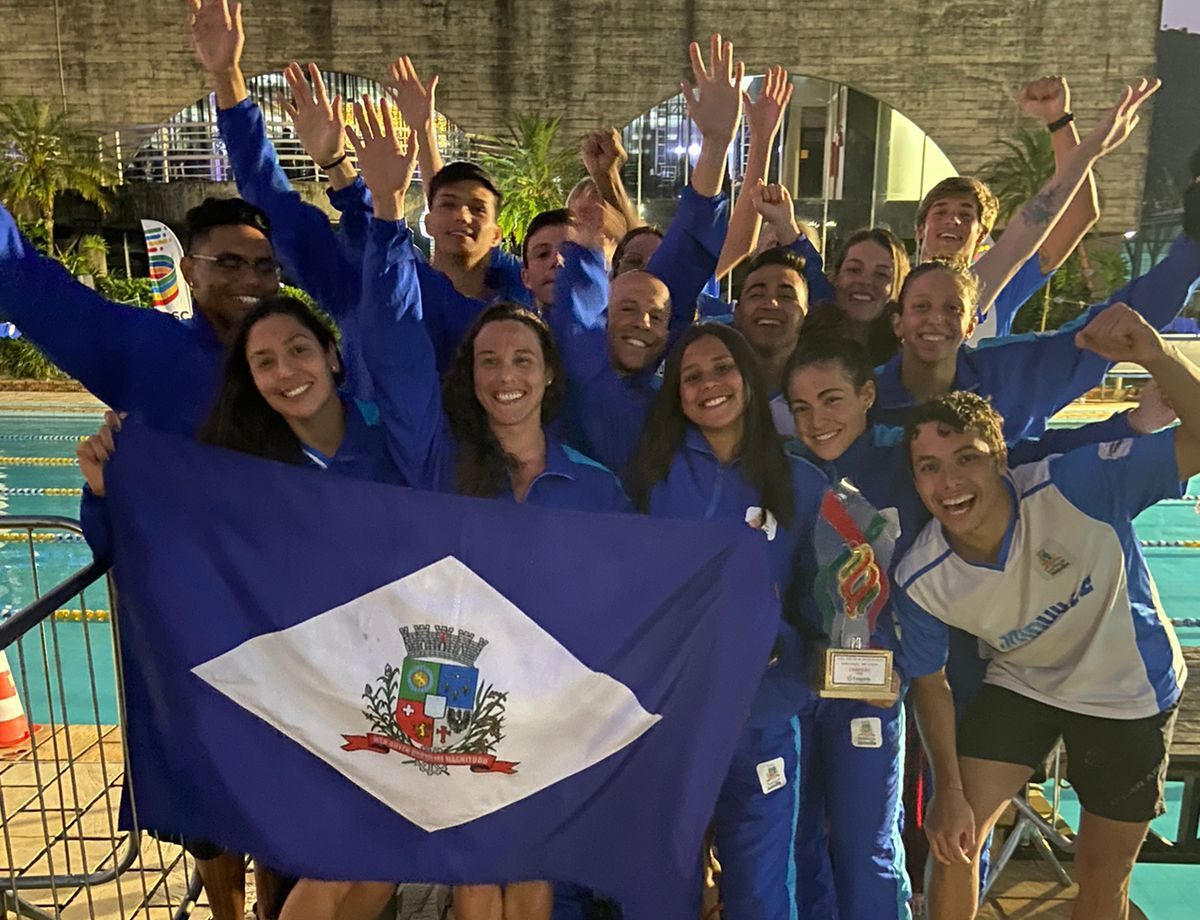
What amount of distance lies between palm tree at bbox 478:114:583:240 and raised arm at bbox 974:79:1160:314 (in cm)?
1248

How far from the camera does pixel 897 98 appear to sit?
16625 mm

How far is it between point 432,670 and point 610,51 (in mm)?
16706

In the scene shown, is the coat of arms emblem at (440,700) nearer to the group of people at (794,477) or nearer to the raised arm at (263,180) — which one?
the group of people at (794,477)

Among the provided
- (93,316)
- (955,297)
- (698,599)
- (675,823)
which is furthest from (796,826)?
(93,316)

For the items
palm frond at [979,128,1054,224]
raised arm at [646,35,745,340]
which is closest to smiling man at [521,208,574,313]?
raised arm at [646,35,745,340]

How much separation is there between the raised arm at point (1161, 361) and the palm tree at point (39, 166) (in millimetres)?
16381

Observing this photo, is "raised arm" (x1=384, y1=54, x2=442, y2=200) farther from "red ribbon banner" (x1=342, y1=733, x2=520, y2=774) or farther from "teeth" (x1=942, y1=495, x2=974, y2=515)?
"teeth" (x1=942, y1=495, x2=974, y2=515)

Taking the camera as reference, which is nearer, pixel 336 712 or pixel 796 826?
pixel 336 712

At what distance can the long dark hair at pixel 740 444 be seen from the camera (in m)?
2.23

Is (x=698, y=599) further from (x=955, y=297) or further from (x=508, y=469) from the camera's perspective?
(x=955, y=297)

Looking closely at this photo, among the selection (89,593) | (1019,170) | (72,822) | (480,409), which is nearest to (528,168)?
(1019,170)

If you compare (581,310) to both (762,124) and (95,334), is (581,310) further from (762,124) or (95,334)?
(95,334)

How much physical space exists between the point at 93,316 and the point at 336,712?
122cm

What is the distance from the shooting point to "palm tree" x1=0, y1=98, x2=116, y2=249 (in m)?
15.3
